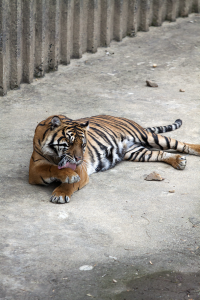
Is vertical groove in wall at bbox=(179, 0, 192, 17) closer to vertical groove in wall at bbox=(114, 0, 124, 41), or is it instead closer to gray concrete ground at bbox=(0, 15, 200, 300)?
vertical groove in wall at bbox=(114, 0, 124, 41)

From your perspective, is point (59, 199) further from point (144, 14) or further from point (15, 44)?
point (144, 14)

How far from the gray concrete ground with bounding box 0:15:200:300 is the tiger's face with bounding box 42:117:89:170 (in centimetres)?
37

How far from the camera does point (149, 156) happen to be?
16.4 feet

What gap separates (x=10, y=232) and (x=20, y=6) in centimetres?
411

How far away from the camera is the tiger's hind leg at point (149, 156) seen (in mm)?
4828

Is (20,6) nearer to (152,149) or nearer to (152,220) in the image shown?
(152,149)

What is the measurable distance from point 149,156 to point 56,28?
3333 mm

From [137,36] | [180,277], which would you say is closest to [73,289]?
[180,277]

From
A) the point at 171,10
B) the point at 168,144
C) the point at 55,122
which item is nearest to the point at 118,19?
the point at 171,10

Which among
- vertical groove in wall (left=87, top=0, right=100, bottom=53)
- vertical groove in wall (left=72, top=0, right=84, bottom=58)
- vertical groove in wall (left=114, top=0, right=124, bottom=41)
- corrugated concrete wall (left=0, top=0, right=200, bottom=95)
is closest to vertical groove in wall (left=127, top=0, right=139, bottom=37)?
corrugated concrete wall (left=0, top=0, right=200, bottom=95)

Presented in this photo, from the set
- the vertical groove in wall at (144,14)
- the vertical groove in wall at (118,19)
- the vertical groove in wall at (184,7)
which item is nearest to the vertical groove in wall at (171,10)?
the vertical groove in wall at (184,7)

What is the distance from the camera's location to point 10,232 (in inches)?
137

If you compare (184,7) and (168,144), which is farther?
(184,7)

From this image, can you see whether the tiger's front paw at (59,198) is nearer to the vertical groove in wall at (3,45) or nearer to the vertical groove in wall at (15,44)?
the vertical groove in wall at (3,45)
